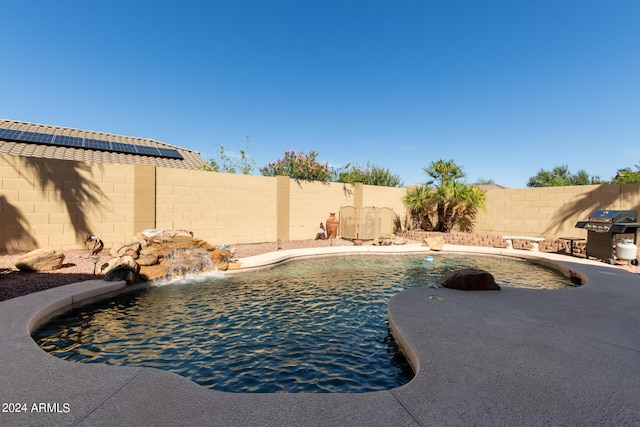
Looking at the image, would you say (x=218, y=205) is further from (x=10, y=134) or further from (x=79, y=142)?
(x=10, y=134)

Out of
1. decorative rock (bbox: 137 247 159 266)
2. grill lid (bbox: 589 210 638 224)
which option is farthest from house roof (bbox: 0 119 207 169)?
grill lid (bbox: 589 210 638 224)

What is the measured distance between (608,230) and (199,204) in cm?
1520

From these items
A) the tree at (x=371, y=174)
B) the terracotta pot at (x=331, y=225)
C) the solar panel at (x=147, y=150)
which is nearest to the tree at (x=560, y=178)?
the tree at (x=371, y=174)

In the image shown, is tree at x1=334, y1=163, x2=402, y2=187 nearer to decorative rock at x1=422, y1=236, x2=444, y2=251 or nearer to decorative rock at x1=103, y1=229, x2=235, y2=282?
decorative rock at x1=422, y1=236, x2=444, y2=251

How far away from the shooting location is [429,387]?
2.92 m

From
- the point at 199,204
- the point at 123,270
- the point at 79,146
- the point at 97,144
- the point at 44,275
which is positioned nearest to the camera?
the point at 123,270

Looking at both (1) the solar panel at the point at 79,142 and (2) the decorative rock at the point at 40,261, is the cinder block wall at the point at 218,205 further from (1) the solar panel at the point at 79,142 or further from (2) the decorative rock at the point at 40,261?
(1) the solar panel at the point at 79,142

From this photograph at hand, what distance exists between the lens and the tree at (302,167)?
17.2m

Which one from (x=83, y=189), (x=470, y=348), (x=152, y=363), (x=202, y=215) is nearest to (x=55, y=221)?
(x=83, y=189)

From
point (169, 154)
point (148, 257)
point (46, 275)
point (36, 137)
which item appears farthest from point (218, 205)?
point (36, 137)

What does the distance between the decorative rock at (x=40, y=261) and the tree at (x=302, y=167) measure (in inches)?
418

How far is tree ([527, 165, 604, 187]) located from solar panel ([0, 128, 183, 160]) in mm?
45252

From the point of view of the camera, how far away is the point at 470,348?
149 inches

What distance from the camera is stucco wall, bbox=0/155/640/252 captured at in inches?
395
